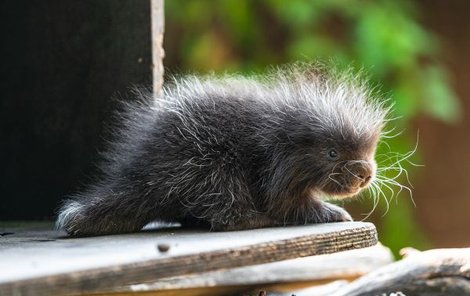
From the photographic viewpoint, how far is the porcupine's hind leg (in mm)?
2719

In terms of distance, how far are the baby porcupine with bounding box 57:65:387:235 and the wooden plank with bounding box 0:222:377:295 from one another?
0.08 metres

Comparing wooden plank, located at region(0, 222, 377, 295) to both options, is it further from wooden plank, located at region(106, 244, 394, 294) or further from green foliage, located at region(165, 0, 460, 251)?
green foliage, located at region(165, 0, 460, 251)

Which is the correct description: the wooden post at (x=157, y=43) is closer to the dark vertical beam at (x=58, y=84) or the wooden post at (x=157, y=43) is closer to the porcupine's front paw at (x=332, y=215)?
the dark vertical beam at (x=58, y=84)

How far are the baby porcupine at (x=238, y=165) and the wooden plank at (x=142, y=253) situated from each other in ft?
0.26

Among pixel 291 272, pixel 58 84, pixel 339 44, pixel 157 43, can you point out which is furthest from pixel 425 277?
pixel 339 44

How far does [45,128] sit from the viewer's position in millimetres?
3506

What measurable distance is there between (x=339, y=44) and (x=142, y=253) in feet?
13.4

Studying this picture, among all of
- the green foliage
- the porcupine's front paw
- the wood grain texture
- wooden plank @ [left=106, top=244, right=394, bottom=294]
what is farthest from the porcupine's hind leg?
the green foliage

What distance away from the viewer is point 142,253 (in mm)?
2145

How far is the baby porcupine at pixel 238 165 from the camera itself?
2.76m

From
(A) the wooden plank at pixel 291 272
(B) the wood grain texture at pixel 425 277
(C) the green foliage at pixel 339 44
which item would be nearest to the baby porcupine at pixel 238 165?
(B) the wood grain texture at pixel 425 277

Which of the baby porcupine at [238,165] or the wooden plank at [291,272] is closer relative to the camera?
the baby porcupine at [238,165]

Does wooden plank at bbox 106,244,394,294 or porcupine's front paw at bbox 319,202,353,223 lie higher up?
porcupine's front paw at bbox 319,202,353,223

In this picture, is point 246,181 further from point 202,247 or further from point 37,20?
point 37,20
